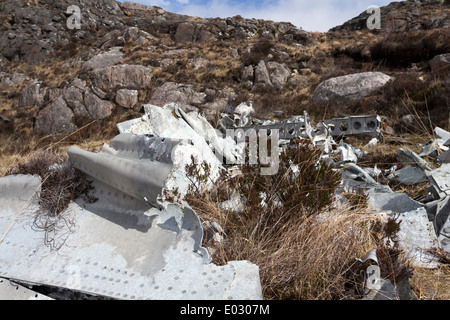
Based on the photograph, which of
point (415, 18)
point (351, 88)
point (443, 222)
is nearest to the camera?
point (443, 222)

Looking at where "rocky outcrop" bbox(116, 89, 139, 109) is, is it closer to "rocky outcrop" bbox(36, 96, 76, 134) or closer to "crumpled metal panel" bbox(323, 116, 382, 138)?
"rocky outcrop" bbox(36, 96, 76, 134)

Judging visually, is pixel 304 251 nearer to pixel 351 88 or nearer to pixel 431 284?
pixel 431 284

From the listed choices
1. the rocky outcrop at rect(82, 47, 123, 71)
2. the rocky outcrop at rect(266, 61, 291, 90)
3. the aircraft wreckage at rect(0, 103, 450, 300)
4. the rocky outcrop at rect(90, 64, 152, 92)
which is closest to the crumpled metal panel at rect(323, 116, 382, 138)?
the aircraft wreckage at rect(0, 103, 450, 300)

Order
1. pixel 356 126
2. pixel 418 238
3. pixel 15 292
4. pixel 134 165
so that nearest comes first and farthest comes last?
pixel 15 292 → pixel 134 165 → pixel 418 238 → pixel 356 126

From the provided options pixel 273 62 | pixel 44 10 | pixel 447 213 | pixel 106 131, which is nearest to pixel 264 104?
pixel 273 62

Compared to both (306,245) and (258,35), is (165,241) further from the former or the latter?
(258,35)

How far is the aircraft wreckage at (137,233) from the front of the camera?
1928 mm

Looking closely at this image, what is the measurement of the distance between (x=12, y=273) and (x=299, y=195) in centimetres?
241

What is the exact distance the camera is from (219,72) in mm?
17844

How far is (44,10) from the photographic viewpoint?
1219 inches

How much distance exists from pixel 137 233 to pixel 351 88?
37.1 ft

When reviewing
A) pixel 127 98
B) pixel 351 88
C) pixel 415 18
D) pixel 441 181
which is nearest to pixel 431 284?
pixel 441 181

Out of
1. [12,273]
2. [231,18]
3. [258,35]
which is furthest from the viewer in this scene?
[231,18]

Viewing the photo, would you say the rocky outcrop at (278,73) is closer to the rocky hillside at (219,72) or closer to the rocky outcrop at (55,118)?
the rocky hillside at (219,72)
